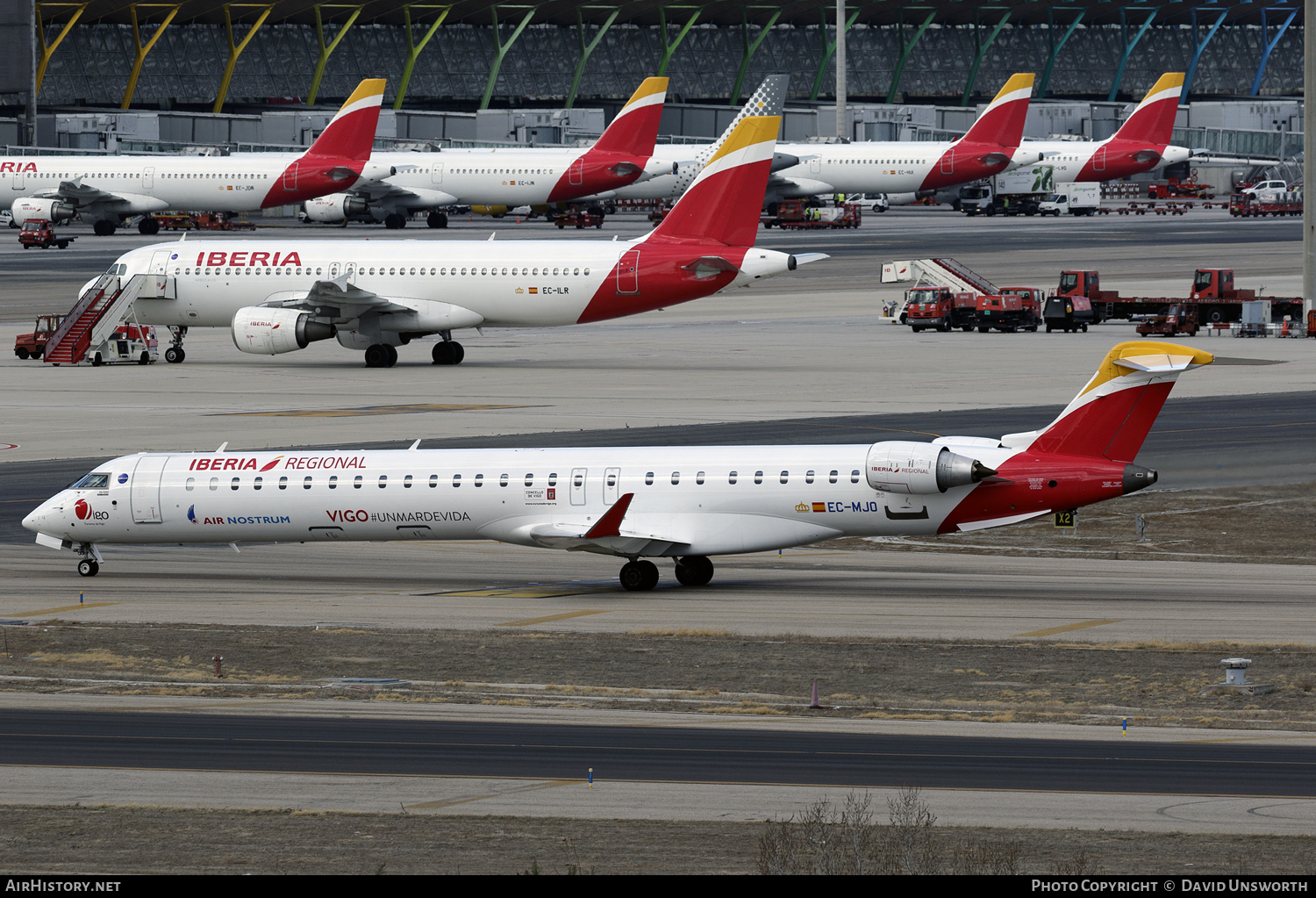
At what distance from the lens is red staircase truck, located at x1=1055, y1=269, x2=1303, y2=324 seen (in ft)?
291

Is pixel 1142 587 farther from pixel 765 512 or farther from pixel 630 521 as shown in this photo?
pixel 630 521

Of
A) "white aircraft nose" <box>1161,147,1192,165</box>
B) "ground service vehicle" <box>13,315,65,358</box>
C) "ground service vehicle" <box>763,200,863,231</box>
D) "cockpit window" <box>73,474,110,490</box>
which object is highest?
"white aircraft nose" <box>1161,147,1192,165</box>

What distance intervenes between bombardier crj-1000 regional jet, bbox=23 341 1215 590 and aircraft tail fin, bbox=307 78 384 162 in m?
93.4

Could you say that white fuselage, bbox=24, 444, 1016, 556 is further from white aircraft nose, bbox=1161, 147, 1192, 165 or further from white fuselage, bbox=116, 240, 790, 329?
white aircraft nose, bbox=1161, 147, 1192, 165

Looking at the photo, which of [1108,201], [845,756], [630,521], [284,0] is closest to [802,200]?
[1108,201]

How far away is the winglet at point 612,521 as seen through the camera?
1575 inches

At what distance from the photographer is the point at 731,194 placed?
71.0 metres

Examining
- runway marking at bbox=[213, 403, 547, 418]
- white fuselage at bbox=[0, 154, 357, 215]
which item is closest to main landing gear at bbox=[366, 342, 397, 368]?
runway marking at bbox=[213, 403, 547, 418]

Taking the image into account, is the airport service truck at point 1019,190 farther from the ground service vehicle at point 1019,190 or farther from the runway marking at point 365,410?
the runway marking at point 365,410

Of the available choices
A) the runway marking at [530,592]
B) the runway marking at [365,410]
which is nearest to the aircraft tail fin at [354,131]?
the runway marking at [365,410]

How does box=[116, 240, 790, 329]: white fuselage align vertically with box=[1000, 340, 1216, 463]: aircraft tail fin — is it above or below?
above

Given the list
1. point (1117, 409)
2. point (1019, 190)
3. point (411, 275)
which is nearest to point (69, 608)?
point (1117, 409)

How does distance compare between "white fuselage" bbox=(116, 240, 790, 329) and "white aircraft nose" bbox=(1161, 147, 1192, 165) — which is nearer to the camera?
"white fuselage" bbox=(116, 240, 790, 329)

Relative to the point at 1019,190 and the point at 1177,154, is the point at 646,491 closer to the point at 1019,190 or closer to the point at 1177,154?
the point at 1019,190
